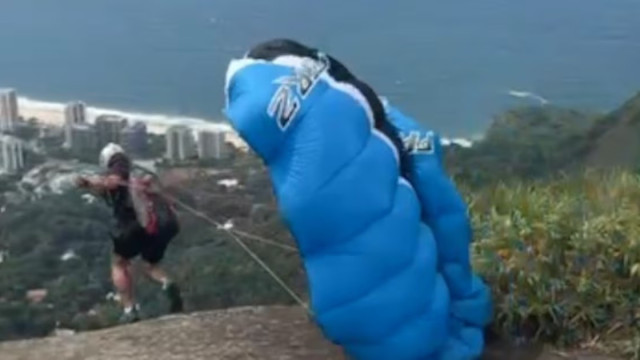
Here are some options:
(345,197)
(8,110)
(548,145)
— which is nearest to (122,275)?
(345,197)

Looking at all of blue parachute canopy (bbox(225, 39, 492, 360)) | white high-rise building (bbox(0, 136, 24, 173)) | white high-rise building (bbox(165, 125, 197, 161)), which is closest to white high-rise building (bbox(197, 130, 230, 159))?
white high-rise building (bbox(165, 125, 197, 161))

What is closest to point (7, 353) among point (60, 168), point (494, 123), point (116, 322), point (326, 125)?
point (116, 322)

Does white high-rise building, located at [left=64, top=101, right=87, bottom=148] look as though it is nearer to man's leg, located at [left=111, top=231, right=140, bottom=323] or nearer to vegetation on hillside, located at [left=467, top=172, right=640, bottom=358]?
man's leg, located at [left=111, top=231, right=140, bottom=323]

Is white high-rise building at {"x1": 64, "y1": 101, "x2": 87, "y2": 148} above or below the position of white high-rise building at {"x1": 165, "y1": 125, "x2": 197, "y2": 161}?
above

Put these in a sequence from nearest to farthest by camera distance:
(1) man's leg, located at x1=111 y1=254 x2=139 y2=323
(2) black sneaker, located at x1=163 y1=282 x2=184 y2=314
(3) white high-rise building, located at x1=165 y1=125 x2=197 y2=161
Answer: (1) man's leg, located at x1=111 y1=254 x2=139 y2=323 → (2) black sneaker, located at x1=163 y1=282 x2=184 y2=314 → (3) white high-rise building, located at x1=165 y1=125 x2=197 y2=161

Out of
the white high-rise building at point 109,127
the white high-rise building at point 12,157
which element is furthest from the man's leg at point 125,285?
the white high-rise building at point 12,157

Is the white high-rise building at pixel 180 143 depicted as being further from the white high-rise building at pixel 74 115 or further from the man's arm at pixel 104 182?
the man's arm at pixel 104 182
